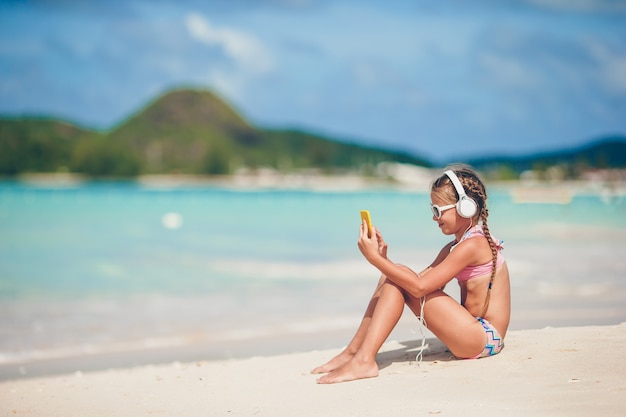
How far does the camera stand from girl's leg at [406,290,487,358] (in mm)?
4773

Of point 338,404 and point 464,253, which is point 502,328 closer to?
point 464,253

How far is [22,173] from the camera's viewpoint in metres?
157

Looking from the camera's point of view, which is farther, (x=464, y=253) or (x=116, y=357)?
(x=116, y=357)

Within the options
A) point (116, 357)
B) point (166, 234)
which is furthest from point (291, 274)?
point (166, 234)

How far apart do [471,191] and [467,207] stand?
0.40 ft

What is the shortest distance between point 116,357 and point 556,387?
16.0 ft

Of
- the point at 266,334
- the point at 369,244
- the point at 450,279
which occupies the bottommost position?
the point at 266,334

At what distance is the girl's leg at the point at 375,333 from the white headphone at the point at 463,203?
64cm

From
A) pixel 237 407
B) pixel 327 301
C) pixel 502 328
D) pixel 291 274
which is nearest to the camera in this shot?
pixel 237 407

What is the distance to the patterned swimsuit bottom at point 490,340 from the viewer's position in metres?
4.91

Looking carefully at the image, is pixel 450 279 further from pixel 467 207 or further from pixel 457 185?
pixel 457 185

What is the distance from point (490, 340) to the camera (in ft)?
16.1

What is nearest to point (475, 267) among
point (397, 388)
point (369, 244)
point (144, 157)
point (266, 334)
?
point (369, 244)

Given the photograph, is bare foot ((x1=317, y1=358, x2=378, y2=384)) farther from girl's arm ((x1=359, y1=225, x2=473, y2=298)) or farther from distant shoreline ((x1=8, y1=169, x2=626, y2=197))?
distant shoreline ((x1=8, y1=169, x2=626, y2=197))
